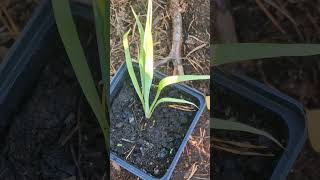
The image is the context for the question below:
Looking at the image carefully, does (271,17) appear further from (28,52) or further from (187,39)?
(28,52)

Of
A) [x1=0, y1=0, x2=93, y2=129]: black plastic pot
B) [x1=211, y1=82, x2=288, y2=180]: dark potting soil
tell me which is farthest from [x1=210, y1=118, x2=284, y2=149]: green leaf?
[x1=0, y1=0, x2=93, y2=129]: black plastic pot

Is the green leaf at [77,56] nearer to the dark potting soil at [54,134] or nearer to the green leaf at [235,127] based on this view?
the dark potting soil at [54,134]

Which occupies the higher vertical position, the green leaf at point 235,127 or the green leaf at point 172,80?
the green leaf at point 172,80

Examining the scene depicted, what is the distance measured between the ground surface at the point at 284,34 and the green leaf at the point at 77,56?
0.22m

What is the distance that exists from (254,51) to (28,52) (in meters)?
0.34

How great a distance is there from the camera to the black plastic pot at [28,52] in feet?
2.50

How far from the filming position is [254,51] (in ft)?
2.45

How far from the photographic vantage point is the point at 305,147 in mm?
811

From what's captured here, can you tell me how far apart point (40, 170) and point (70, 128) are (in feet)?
0.27

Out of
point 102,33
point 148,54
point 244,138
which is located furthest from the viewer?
point 244,138

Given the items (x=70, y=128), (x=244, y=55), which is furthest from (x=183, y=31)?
(x=70, y=128)

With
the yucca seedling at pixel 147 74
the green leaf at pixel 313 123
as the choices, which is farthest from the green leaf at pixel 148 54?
the green leaf at pixel 313 123

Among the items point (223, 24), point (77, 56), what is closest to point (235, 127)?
point (223, 24)

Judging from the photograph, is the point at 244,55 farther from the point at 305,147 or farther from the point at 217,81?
the point at 305,147
